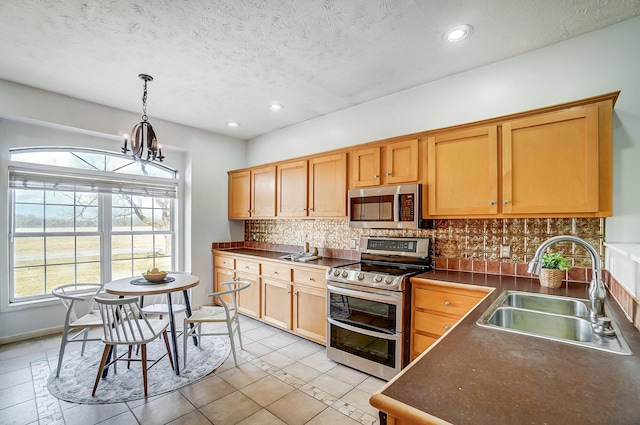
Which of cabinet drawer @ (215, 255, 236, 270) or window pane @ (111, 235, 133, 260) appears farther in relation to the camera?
cabinet drawer @ (215, 255, 236, 270)

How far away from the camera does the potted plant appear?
2.09 metres

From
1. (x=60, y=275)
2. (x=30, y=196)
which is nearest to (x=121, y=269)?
(x=60, y=275)

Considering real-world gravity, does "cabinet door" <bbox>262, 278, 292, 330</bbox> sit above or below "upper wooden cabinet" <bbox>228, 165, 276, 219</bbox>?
below

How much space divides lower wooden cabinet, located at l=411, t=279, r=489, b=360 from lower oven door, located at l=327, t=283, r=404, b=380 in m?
0.14

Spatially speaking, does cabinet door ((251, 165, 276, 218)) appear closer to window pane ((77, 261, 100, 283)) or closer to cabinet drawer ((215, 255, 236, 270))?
cabinet drawer ((215, 255, 236, 270))

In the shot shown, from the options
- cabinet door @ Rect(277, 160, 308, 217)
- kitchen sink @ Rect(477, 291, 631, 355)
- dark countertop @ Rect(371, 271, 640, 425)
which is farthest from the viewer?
cabinet door @ Rect(277, 160, 308, 217)

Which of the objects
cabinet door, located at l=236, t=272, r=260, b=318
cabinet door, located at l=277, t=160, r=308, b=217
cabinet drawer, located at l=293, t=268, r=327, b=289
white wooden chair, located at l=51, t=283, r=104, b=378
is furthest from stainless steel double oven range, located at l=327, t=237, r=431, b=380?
white wooden chair, located at l=51, t=283, r=104, b=378

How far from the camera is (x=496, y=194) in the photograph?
2.31 metres

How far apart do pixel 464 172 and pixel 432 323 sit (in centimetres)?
124

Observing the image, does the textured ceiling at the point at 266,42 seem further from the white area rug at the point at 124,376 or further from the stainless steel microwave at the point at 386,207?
A: the white area rug at the point at 124,376

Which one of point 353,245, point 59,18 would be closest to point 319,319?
point 353,245

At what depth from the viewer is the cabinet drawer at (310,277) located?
3113 mm

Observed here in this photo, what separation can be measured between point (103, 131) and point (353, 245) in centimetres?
333

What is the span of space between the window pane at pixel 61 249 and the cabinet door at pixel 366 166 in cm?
352
